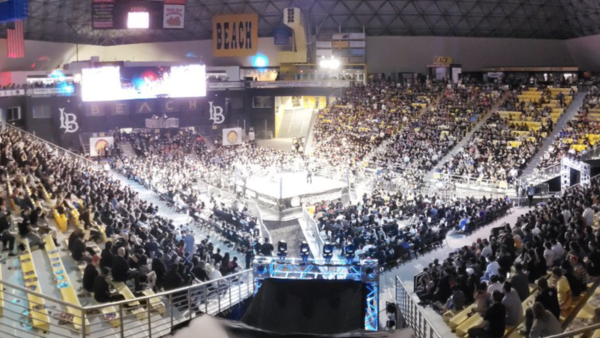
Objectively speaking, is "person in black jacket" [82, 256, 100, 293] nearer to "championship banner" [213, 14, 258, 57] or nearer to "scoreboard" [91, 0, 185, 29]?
"scoreboard" [91, 0, 185, 29]

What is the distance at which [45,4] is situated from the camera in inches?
1656

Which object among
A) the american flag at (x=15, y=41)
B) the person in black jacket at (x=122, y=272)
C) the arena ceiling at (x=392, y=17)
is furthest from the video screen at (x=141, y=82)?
the person in black jacket at (x=122, y=272)

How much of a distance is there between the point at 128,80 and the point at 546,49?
29640 mm

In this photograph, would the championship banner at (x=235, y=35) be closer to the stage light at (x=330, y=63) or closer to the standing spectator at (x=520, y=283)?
the stage light at (x=330, y=63)

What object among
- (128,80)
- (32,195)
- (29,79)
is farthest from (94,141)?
(32,195)

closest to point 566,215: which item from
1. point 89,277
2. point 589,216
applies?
point 589,216

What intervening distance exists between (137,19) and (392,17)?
60.5 feet

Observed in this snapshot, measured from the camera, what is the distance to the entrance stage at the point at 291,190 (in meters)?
27.6

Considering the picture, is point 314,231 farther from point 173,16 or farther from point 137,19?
point 137,19

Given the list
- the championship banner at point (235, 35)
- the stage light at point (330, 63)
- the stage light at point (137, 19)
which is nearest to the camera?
the stage light at point (137, 19)

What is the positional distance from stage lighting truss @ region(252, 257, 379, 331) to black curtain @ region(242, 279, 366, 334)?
213 millimetres

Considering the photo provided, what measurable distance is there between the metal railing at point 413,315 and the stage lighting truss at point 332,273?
0.63 m

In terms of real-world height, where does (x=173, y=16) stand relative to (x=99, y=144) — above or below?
above

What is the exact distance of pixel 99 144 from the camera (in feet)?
124
